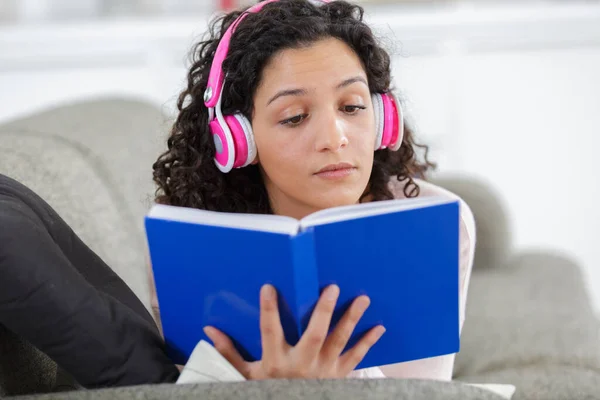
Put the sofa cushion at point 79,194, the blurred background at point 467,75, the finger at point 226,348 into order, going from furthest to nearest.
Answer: the blurred background at point 467,75
the sofa cushion at point 79,194
the finger at point 226,348

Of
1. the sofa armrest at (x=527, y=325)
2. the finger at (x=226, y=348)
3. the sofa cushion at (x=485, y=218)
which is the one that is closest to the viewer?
the finger at (x=226, y=348)

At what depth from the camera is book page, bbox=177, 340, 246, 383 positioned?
1.00 m

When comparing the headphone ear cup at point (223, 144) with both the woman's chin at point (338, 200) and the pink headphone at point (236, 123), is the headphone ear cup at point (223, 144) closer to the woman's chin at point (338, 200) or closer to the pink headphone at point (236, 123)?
the pink headphone at point (236, 123)

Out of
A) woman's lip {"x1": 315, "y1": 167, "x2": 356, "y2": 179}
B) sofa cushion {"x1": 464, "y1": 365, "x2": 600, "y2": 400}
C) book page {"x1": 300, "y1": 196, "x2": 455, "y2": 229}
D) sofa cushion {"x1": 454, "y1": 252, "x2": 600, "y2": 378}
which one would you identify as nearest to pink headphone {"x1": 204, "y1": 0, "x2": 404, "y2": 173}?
woman's lip {"x1": 315, "y1": 167, "x2": 356, "y2": 179}

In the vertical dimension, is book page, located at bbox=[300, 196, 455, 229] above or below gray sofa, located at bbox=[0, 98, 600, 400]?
above

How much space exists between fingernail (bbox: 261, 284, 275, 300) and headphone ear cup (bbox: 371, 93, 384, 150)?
1.01ft

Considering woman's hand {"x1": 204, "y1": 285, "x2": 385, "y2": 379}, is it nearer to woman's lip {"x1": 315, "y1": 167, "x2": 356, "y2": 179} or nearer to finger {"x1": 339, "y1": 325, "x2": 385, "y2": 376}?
finger {"x1": 339, "y1": 325, "x2": 385, "y2": 376}

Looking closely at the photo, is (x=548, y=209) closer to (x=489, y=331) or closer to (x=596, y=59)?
(x=596, y=59)

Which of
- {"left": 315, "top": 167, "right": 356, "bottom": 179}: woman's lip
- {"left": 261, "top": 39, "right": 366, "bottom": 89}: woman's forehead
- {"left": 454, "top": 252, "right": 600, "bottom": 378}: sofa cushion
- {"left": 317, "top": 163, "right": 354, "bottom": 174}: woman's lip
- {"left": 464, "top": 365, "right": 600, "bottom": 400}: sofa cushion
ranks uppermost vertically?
{"left": 261, "top": 39, "right": 366, "bottom": 89}: woman's forehead

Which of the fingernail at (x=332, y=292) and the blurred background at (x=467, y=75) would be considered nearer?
the fingernail at (x=332, y=292)

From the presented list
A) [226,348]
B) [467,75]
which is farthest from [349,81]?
[467,75]

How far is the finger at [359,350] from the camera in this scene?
101cm

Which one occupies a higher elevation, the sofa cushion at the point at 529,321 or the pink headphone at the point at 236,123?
the pink headphone at the point at 236,123

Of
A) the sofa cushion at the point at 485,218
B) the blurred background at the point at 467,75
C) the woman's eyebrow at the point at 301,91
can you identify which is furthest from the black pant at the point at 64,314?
the blurred background at the point at 467,75
